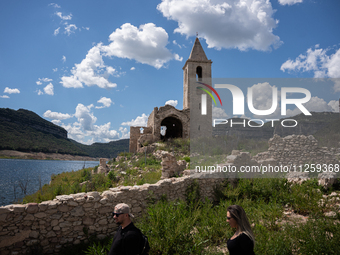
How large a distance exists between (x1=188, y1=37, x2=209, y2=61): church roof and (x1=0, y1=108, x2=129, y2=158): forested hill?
44.0 m

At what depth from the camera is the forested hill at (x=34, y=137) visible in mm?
56759

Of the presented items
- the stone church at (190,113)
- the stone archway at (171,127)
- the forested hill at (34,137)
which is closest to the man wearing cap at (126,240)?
the stone church at (190,113)

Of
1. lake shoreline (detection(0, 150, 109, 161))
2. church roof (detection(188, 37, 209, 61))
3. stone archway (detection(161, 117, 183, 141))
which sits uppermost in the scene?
church roof (detection(188, 37, 209, 61))

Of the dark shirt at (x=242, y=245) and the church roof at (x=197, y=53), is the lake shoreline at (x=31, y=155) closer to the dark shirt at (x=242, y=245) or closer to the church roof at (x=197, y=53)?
the church roof at (x=197, y=53)

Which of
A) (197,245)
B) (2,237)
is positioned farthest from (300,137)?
(2,237)

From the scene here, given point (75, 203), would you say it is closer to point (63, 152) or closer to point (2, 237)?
point (2, 237)

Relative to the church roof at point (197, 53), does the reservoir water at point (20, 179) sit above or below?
below

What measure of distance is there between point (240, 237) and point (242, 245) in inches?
3.6

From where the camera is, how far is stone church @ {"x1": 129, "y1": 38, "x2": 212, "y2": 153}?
23.9 metres

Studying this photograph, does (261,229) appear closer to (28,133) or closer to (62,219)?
(62,219)

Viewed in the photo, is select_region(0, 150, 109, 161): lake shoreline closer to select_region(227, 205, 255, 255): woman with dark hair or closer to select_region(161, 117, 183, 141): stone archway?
select_region(161, 117, 183, 141): stone archway

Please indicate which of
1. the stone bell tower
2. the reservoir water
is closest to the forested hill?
the reservoir water

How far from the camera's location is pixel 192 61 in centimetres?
2742

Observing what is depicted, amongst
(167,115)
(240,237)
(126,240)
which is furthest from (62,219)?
(167,115)
